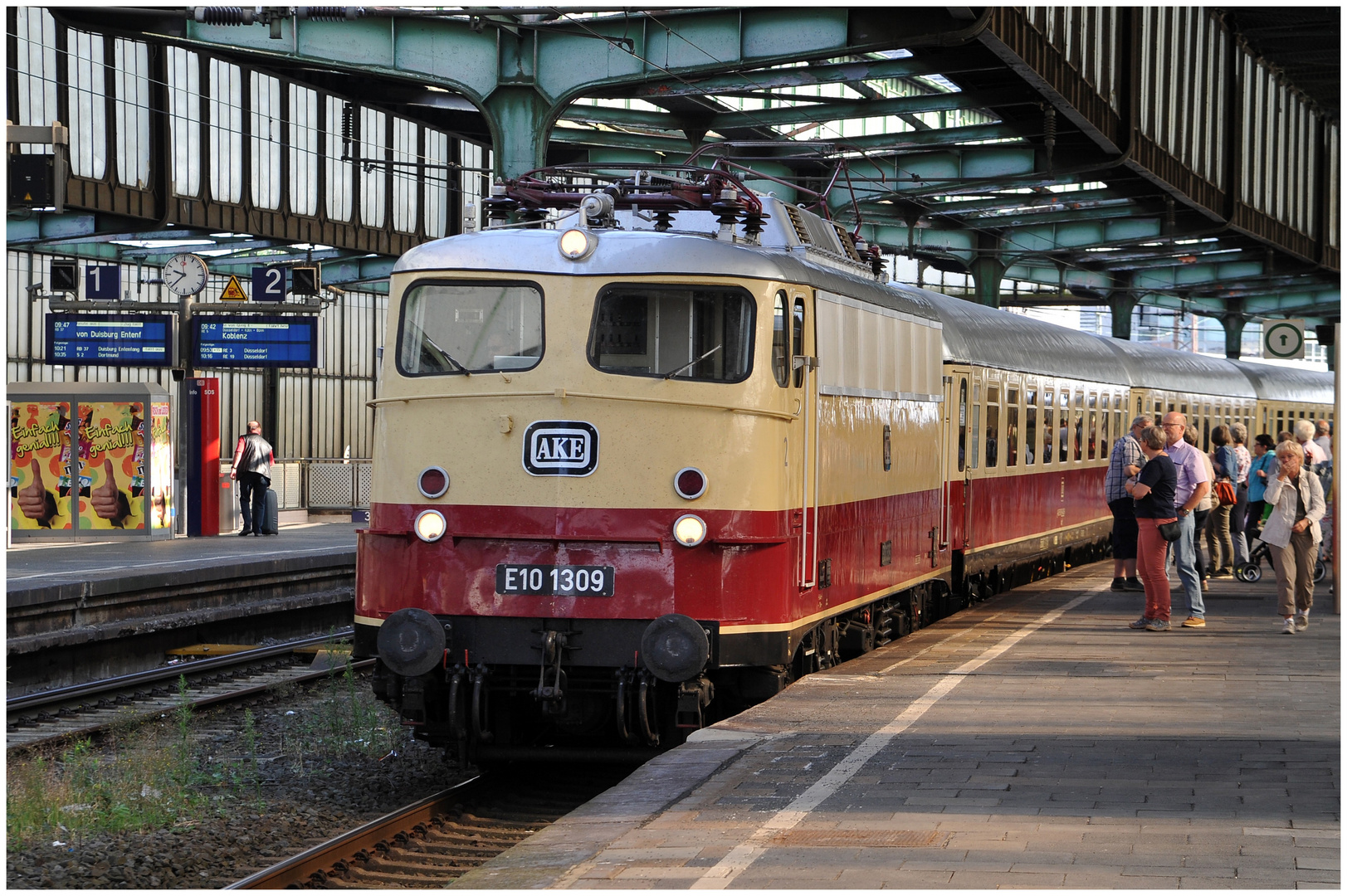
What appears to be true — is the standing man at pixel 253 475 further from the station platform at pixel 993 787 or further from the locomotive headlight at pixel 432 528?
the locomotive headlight at pixel 432 528

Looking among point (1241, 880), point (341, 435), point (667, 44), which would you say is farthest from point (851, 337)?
point (341, 435)

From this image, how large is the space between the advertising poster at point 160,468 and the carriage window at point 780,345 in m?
15.3

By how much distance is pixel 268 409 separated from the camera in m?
37.5

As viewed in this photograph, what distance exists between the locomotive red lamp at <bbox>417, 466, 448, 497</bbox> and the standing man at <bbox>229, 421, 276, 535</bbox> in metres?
16.2

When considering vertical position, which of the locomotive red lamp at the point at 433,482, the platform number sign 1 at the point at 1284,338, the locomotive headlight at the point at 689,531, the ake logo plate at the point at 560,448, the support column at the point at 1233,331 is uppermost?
the support column at the point at 1233,331

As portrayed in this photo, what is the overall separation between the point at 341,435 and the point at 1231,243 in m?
25.0

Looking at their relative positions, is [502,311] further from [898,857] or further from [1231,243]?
[1231,243]

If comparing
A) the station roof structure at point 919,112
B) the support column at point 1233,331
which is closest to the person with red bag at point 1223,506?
the station roof structure at point 919,112

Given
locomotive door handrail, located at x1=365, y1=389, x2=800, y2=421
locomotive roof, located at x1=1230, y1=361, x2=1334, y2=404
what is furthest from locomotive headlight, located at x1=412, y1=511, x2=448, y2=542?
locomotive roof, located at x1=1230, y1=361, x2=1334, y2=404

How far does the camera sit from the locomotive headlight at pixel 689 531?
906 centimetres

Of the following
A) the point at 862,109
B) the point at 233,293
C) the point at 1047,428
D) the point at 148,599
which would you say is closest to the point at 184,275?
the point at 233,293

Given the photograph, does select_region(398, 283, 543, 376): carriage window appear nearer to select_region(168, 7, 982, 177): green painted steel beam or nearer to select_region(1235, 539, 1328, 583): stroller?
select_region(168, 7, 982, 177): green painted steel beam

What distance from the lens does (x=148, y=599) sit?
55.5 feet

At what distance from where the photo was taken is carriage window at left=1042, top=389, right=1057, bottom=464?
2042 centimetres
